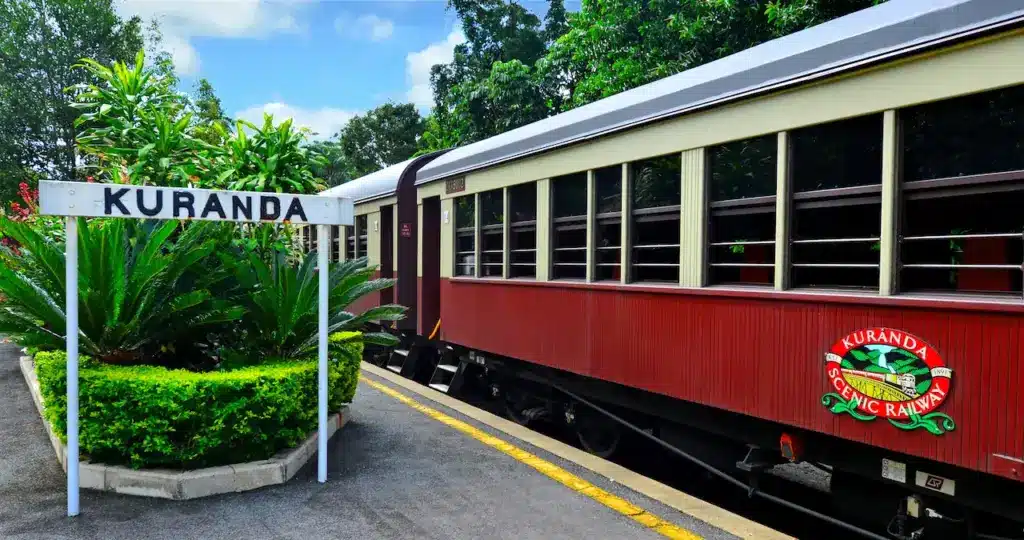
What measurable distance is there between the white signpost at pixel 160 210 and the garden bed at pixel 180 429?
293 millimetres

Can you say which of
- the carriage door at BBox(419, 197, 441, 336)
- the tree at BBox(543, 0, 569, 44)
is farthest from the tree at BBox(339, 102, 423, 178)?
the carriage door at BBox(419, 197, 441, 336)

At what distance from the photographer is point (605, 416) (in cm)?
676

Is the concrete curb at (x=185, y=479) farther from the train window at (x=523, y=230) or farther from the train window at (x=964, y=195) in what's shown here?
the train window at (x=964, y=195)

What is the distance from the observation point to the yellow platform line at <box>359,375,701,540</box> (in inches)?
169

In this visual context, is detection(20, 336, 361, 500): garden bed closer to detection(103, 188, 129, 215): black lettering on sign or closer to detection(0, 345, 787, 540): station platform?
detection(0, 345, 787, 540): station platform

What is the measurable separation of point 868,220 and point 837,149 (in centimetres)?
44

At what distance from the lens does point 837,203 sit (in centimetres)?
418

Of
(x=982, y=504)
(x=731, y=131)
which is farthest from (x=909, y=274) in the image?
(x=731, y=131)

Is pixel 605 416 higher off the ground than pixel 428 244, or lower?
lower

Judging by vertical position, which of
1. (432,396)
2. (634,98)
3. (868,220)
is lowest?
(432,396)

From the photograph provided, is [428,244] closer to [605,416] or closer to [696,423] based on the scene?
[605,416]

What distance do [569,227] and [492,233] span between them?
159 centimetres

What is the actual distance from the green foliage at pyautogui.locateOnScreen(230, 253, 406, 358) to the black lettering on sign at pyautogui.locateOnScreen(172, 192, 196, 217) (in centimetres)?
120

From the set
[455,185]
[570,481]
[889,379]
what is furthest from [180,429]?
[455,185]
